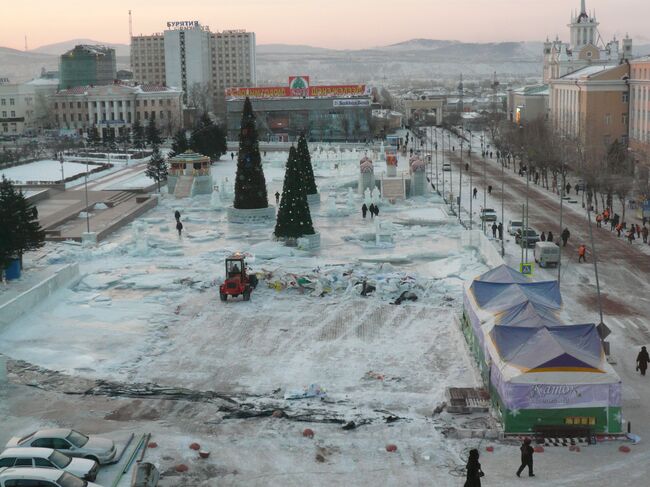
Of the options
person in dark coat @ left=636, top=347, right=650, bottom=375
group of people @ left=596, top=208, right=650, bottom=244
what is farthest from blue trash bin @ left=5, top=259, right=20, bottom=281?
group of people @ left=596, top=208, right=650, bottom=244

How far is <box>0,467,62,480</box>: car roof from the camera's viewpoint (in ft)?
42.5

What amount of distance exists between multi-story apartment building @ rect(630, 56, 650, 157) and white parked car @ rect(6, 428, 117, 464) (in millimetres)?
43141

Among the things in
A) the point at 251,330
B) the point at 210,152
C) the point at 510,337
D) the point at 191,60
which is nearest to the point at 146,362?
the point at 251,330

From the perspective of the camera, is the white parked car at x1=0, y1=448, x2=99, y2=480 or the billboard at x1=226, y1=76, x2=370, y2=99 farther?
the billboard at x1=226, y1=76, x2=370, y2=99

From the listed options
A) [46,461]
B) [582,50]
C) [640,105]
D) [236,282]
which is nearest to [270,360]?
[236,282]

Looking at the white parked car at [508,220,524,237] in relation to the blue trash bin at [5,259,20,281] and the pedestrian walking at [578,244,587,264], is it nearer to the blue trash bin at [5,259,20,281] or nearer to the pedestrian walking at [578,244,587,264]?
the pedestrian walking at [578,244,587,264]

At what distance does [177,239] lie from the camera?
118 ft

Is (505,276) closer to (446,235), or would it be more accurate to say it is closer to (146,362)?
(146,362)

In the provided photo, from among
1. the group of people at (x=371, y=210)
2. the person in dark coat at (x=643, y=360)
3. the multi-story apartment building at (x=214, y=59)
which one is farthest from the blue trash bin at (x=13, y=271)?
the multi-story apartment building at (x=214, y=59)

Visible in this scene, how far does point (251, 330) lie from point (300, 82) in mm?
72770

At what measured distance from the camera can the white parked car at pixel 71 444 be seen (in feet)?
47.4

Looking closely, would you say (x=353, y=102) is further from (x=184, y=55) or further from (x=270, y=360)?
(x=270, y=360)

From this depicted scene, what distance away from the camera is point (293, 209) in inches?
1303

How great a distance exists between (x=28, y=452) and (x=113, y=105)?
3747 inches
